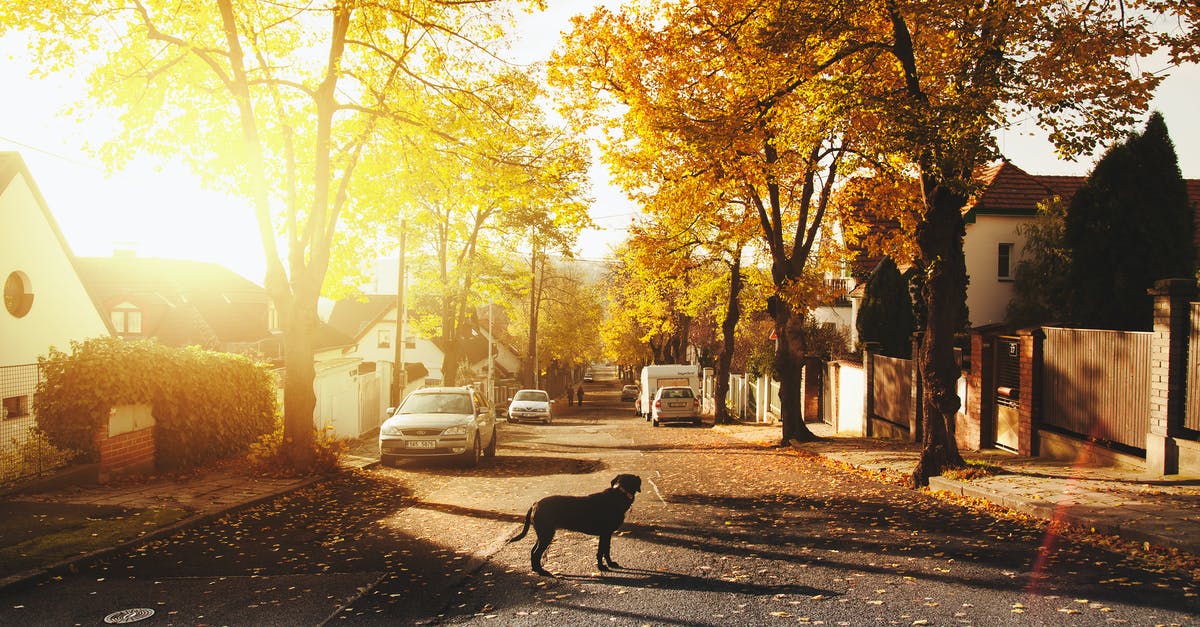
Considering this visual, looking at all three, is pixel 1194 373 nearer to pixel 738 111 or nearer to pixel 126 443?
pixel 738 111

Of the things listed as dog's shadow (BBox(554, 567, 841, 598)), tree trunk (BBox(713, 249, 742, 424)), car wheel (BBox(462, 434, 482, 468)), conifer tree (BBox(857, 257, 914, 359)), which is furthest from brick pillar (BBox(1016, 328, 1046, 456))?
conifer tree (BBox(857, 257, 914, 359))

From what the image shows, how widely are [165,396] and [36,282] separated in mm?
8849

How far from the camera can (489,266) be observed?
35.2m

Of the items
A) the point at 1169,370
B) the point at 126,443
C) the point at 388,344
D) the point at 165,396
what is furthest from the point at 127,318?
the point at 1169,370

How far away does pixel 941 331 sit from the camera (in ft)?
41.2

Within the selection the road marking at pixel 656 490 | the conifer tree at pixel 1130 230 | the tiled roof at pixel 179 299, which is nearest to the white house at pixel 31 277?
the road marking at pixel 656 490

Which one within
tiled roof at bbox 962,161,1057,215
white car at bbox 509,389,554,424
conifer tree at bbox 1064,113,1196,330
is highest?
tiled roof at bbox 962,161,1057,215

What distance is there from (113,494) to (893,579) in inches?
401

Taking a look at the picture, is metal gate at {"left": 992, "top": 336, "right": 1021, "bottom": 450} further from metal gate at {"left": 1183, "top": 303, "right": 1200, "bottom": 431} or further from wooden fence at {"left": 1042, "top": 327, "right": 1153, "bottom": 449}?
metal gate at {"left": 1183, "top": 303, "right": 1200, "bottom": 431}

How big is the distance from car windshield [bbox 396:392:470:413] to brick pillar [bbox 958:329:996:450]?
33.4ft

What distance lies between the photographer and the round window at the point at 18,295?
1889 cm

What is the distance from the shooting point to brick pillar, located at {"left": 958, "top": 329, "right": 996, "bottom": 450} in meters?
16.3

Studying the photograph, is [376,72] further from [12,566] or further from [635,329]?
[635,329]

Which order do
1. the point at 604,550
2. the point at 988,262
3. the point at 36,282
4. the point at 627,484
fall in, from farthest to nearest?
the point at 988,262 → the point at 36,282 → the point at 627,484 → the point at 604,550
